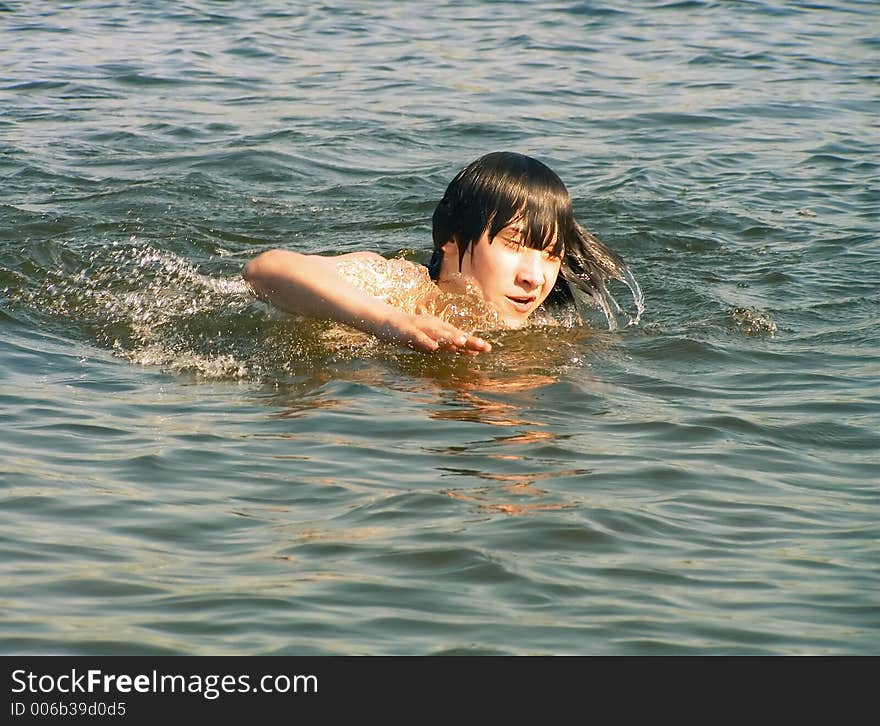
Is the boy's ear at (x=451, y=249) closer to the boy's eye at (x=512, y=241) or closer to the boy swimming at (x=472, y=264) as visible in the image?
the boy swimming at (x=472, y=264)

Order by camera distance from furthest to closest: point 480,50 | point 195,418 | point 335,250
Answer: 1. point 480,50
2. point 335,250
3. point 195,418

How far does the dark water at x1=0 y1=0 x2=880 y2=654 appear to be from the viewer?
4.00 m

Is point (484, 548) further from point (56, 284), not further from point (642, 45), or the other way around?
point (642, 45)

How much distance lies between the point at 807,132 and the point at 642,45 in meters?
4.41

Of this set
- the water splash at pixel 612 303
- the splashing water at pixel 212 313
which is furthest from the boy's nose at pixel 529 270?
the water splash at pixel 612 303

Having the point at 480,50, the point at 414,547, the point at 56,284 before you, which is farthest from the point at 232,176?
the point at 414,547

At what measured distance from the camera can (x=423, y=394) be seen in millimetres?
6059

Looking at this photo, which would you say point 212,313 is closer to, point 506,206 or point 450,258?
point 450,258

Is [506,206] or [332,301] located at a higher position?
[506,206]

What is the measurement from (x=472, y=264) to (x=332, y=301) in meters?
0.71

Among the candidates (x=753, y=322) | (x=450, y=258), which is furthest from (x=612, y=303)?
(x=450, y=258)

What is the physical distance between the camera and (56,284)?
7965 mm

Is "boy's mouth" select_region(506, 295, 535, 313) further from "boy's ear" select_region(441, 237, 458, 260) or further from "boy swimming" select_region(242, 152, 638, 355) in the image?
"boy's ear" select_region(441, 237, 458, 260)
